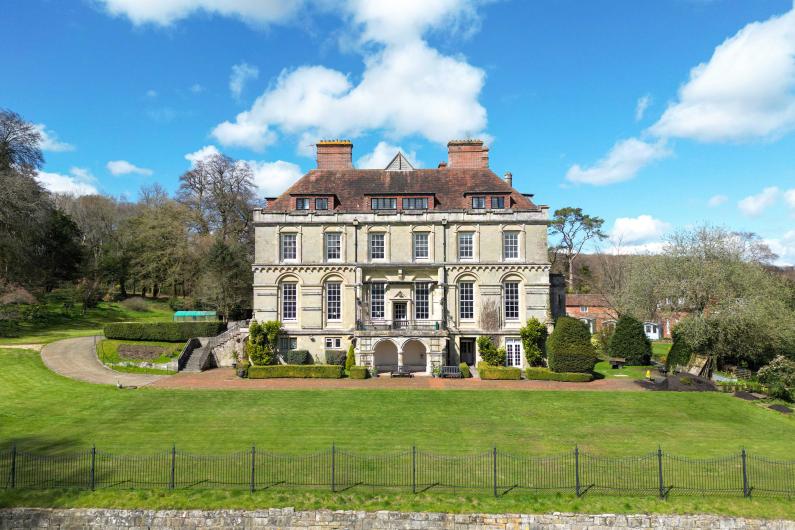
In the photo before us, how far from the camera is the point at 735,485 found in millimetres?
15539

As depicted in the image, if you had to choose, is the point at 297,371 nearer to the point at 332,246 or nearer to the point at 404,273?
the point at 332,246

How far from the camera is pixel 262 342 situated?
113 ft

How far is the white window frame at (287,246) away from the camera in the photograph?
35969 mm

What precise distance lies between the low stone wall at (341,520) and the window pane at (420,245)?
76.6ft

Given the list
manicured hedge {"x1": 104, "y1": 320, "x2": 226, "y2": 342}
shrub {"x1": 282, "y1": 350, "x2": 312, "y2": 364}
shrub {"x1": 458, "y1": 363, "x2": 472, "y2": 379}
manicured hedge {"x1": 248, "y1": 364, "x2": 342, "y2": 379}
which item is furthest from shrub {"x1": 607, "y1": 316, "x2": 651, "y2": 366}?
manicured hedge {"x1": 104, "y1": 320, "x2": 226, "y2": 342}

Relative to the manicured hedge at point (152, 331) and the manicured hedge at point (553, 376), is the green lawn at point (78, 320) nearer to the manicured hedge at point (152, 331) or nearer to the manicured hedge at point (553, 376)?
the manicured hedge at point (152, 331)

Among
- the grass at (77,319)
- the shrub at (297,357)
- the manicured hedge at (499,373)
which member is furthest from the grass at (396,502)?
the grass at (77,319)

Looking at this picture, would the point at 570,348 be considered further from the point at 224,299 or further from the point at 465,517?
the point at 224,299

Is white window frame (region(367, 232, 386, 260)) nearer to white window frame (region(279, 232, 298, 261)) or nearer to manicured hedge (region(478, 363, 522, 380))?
white window frame (region(279, 232, 298, 261))

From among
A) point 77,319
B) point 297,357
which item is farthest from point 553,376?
point 77,319

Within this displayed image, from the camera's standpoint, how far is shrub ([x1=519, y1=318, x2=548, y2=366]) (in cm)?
3391

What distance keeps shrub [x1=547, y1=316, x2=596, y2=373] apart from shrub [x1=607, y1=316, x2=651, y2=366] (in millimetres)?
7142

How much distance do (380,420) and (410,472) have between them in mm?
6368

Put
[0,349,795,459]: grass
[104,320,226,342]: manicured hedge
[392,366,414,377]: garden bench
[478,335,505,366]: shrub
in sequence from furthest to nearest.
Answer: [104,320,226,342]: manicured hedge, [478,335,505,366]: shrub, [392,366,414,377]: garden bench, [0,349,795,459]: grass
